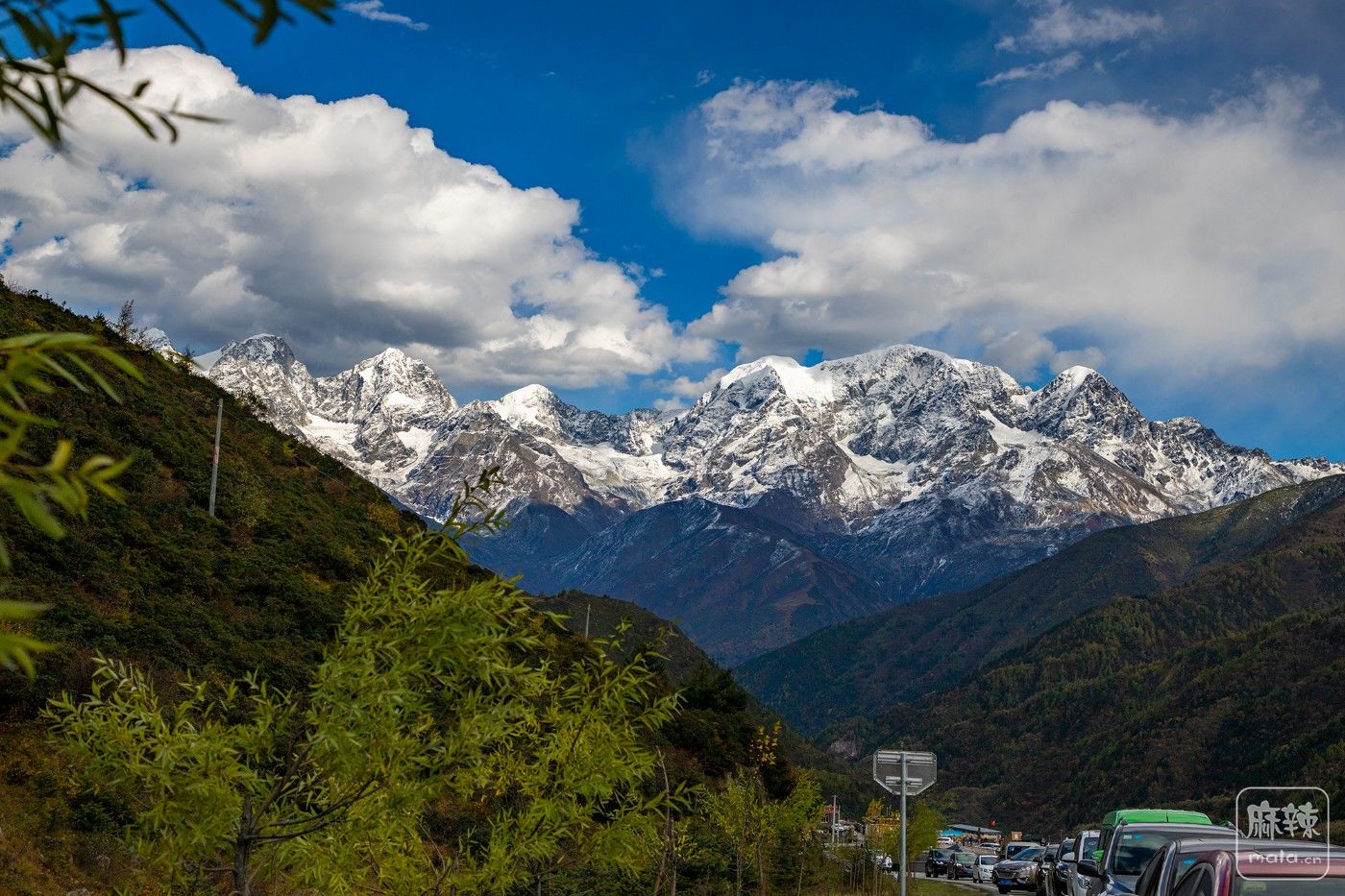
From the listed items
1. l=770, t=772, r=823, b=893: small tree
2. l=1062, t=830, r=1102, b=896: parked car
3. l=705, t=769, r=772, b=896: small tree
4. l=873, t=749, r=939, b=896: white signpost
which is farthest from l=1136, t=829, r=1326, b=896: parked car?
l=770, t=772, r=823, b=893: small tree

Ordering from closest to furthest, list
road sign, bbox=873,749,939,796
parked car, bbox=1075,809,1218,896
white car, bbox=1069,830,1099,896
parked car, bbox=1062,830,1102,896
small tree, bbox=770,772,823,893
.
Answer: parked car, bbox=1075,809,1218,896 < white car, bbox=1069,830,1099,896 < parked car, bbox=1062,830,1102,896 < road sign, bbox=873,749,939,796 < small tree, bbox=770,772,823,893

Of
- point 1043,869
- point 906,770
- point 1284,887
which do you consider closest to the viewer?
point 1284,887

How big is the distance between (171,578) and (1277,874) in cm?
2650

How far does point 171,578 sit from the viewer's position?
1107 inches

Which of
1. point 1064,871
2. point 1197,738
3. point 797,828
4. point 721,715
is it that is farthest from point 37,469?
point 1197,738

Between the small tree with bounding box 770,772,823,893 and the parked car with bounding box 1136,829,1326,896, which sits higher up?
the parked car with bounding box 1136,829,1326,896

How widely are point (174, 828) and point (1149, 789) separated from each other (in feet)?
481

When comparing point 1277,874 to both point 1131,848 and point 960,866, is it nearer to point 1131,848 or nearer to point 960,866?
point 1131,848

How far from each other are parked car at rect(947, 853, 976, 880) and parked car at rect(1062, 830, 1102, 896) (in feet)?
100

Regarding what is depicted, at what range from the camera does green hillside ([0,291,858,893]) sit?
16.3 m

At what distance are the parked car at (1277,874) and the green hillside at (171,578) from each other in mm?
4412

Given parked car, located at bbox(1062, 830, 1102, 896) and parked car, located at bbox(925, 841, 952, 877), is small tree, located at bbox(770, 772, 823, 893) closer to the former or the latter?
parked car, located at bbox(1062, 830, 1102, 896)

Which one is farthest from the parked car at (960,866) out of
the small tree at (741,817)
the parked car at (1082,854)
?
the parked car at (1082,854)

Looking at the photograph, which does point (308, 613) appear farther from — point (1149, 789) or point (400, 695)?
point (1149, 789)
